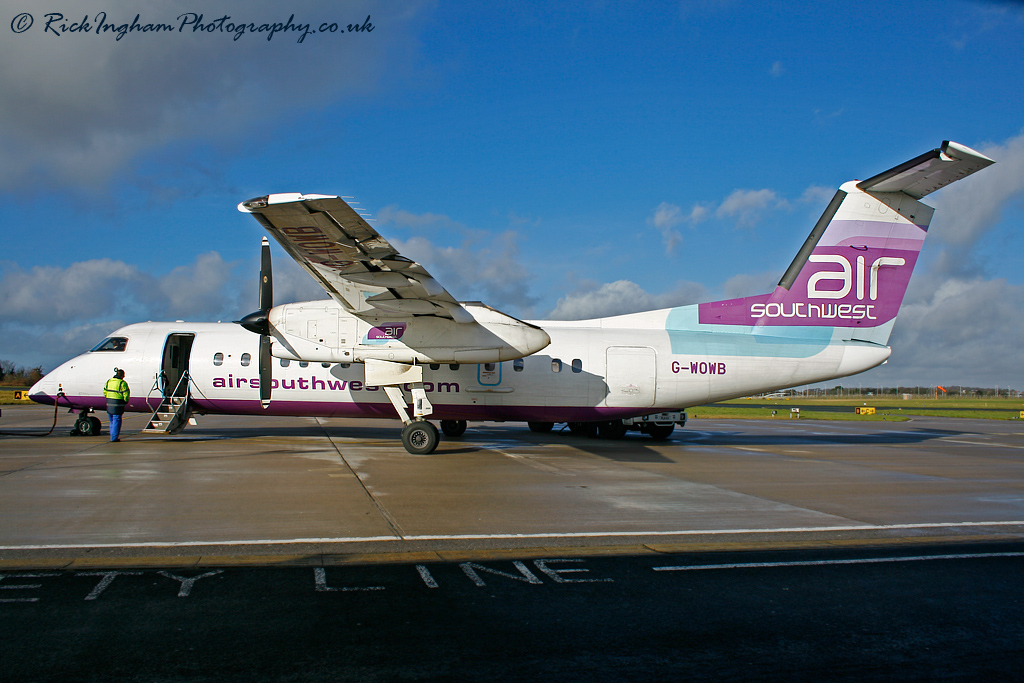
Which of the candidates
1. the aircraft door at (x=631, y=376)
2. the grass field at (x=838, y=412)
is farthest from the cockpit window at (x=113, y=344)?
the grass field at (x=838, y=412)

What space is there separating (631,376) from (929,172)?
26.3ft

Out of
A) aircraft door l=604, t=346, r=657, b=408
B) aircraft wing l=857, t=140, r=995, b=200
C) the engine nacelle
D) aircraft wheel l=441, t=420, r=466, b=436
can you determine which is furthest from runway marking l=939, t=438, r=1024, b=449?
aircraft wheel l=441, t=420, r=466, b=436

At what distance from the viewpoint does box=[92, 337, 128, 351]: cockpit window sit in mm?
17875

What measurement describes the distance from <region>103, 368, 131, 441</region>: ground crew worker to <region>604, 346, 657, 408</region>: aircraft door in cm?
1234

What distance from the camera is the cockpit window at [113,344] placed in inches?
704

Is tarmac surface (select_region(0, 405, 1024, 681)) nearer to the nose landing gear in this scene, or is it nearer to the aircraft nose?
the nose landing gear

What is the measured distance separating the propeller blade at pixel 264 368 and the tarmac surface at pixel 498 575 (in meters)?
4.78

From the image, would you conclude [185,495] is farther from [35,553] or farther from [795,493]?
[795,493]

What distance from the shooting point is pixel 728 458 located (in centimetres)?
1541

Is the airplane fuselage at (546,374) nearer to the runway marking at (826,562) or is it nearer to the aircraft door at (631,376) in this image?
the aircraft door at (631,376)

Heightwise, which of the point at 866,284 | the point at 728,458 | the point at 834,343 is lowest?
the point at 728,458

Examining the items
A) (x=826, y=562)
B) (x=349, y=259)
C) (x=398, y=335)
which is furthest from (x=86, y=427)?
(x=826, y=562)

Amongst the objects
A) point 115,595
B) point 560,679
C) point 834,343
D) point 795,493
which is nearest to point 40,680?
point 115,595

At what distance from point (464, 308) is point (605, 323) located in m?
4.75
